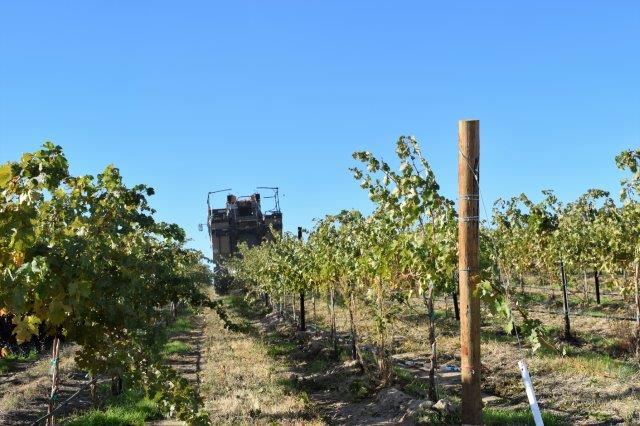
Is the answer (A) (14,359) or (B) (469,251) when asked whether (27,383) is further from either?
(B) (469,251)

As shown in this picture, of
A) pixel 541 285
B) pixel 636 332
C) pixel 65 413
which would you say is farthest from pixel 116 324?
pixel 541 285

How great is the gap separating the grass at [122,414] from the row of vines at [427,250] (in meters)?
3.81

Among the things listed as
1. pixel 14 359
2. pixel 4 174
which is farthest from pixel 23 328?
pixel 14 359

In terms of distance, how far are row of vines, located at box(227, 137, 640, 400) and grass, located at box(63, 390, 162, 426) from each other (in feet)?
12.5

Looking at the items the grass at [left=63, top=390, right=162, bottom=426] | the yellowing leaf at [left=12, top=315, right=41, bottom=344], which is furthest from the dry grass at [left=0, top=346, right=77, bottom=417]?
the yellowing leaf at [left=12, top=315, right=41, bottom=344]

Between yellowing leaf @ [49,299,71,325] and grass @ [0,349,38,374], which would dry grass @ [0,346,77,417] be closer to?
grass @ [0,349,38,374]

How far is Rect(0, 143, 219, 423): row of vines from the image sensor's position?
11.1 ft

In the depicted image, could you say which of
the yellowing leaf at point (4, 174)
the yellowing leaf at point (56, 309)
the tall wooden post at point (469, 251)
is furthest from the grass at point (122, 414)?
the tall wooden post at point (469, 251)

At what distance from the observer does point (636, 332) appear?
1135cm

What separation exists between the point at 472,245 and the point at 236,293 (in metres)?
37.3

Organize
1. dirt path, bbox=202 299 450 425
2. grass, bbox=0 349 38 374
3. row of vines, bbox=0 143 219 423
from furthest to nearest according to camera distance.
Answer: grass, bbox=0 349 38 374 < dirt path, bbox=202 299 450 425 < row of vines, bbox=0 143 219 423

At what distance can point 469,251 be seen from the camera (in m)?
3.93

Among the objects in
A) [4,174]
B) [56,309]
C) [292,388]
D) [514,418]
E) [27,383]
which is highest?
[4,174]

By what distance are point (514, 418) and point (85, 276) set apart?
5.89 meters
